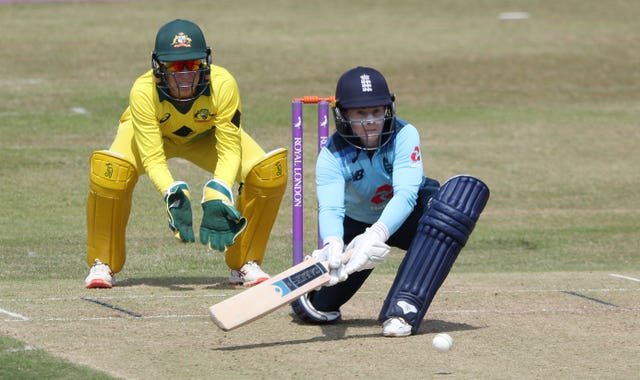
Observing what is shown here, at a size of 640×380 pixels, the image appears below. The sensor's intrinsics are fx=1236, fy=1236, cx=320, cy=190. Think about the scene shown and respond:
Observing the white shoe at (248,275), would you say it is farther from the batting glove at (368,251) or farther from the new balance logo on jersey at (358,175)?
the batting glove at (368,251)

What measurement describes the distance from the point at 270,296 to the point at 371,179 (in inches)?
37.5

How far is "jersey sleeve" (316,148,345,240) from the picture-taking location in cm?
652

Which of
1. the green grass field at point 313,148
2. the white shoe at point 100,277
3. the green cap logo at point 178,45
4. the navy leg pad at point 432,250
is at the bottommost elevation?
the green grass field at point 313,148

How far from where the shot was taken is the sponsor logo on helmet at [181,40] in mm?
8117

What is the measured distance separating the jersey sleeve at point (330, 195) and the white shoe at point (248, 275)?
204 centimetres

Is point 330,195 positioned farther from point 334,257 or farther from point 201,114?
point 201,114

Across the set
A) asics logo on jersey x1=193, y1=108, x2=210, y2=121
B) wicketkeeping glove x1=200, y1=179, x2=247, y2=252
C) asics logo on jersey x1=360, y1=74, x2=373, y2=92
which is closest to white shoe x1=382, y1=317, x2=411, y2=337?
asics logo on jersey x1=360, y1=74, x2=373, y2=92

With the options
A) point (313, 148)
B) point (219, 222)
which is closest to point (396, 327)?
point (219, 222)

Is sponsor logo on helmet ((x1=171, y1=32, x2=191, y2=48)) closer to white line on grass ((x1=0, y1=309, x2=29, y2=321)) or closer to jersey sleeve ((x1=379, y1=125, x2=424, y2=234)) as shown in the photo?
jersey sleeve ((x1=379, y1=125, x2=424, y2=234))

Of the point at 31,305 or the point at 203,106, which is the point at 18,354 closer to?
the point at 31,305

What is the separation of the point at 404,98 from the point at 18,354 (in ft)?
43.1

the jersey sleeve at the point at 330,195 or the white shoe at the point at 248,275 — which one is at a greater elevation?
the jersey sleeve at the point at 330,195

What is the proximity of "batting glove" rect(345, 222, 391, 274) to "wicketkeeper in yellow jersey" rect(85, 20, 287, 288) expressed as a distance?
1.46m

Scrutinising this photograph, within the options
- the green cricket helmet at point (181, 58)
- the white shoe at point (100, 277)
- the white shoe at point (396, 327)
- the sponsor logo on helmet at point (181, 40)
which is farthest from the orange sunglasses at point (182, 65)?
the white shoe at point (396, 327)
